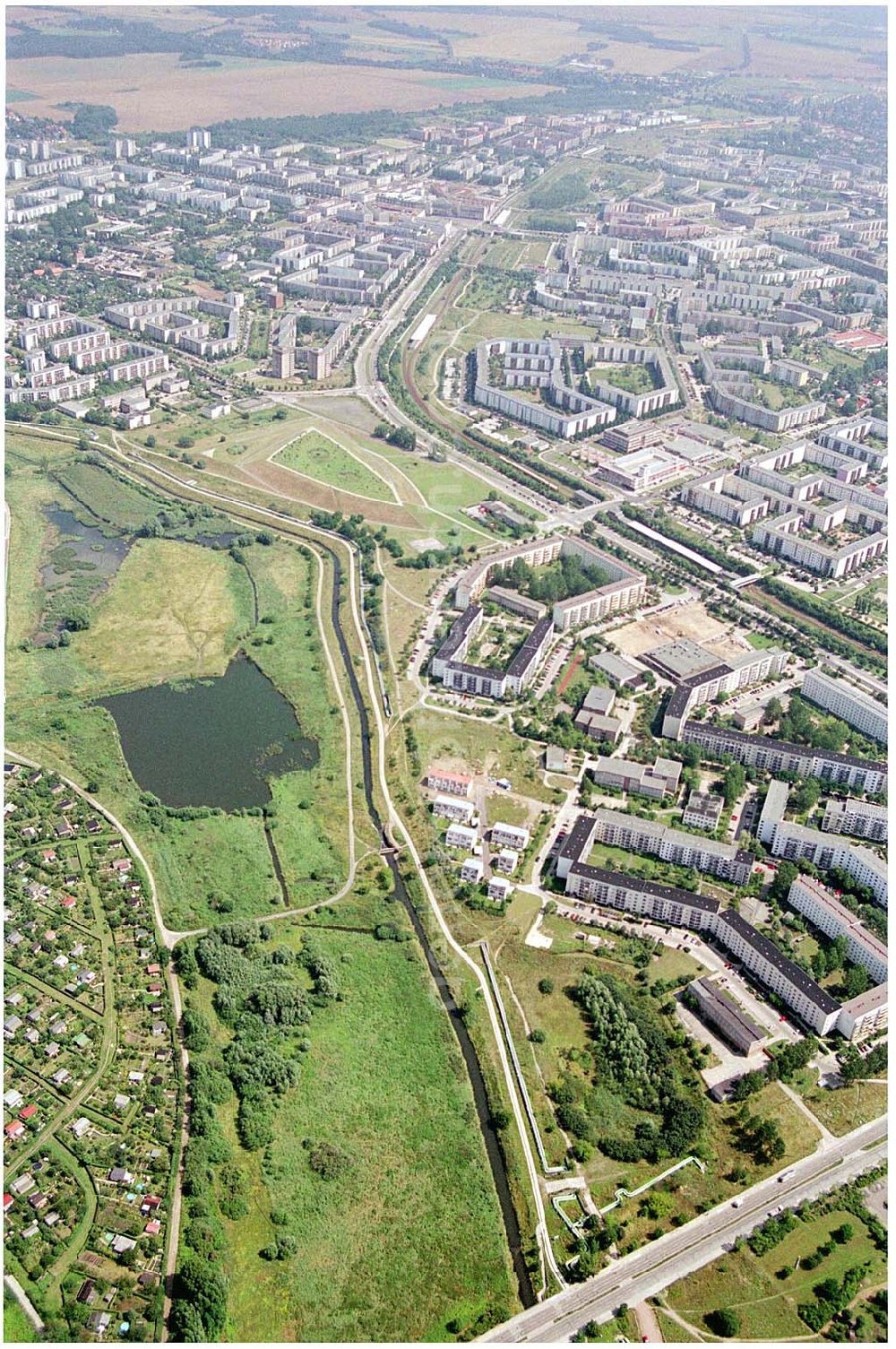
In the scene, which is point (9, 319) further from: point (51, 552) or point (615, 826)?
point (615, 826)

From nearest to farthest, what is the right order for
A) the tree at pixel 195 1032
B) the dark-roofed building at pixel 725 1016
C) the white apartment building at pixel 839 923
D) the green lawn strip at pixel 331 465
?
the tree at pixel 195 1032 → the dark-roofed building at pixel 725 1016 → the white apartment building at pixel 839 923 → the green lawn strip at pixel 331 465

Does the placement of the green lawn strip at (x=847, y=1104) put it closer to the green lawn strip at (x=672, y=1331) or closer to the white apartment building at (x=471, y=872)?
the green lawn strip at (x=672, y=1331)

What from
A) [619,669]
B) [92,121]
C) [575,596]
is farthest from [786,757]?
[92,121]

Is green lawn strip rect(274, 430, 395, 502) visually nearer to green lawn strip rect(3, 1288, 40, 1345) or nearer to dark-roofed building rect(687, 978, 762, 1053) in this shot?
dark-roofed building rect(687, 978, 762, 1053)

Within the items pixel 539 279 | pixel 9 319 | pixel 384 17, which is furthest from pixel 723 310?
pixel 384 17

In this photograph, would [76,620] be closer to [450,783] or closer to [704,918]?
[450,783]

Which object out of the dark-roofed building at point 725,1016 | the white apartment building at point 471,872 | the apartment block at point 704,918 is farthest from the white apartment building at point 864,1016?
the white apartment building at point 471,872

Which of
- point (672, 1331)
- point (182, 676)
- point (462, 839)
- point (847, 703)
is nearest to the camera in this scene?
point (672, 1331)
